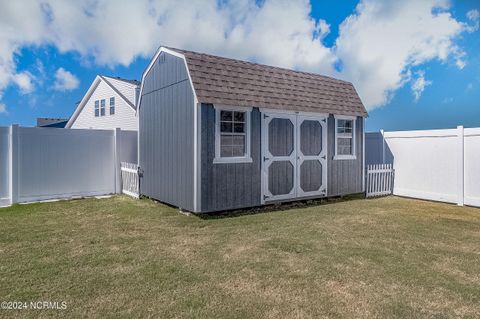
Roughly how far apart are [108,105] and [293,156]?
40.6 feet

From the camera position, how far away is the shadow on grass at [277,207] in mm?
7082

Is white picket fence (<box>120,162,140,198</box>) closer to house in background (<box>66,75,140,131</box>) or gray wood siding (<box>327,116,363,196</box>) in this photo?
house in background (<box>66,75,140,131</box>)

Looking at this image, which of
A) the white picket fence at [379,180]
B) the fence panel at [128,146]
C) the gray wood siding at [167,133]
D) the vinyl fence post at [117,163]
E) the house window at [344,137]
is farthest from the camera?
the fence panel at [128,146]

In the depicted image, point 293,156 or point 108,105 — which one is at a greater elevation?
point 108,105

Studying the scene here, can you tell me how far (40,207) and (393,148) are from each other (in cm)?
999

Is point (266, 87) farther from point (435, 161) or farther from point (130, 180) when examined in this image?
point (435, 161)

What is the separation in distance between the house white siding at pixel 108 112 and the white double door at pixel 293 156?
25.6 feet

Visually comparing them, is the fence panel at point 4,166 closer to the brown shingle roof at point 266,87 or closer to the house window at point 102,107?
the brown shingle roof at point 266,87

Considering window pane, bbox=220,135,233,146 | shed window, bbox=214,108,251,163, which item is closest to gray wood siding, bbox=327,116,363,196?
shed window, bbox=214,108,251,163

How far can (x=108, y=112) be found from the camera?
1705 centimetres

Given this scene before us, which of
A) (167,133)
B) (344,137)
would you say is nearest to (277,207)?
(344,137)

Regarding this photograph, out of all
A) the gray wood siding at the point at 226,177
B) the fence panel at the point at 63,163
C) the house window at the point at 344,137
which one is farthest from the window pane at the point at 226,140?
the fence panel at the point at 63,163

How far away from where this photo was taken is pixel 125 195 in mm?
9617

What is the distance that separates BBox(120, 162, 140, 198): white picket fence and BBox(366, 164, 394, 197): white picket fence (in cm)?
669
